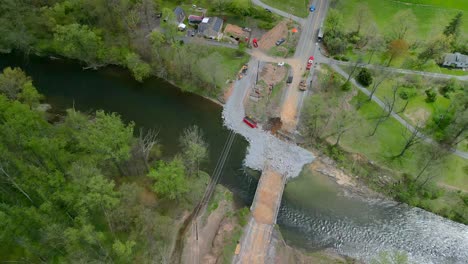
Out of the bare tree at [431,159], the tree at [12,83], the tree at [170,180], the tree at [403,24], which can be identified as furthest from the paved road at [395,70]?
the tree at [12,83]

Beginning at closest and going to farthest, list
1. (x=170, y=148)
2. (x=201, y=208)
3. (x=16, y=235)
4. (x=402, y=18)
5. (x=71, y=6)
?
(x=16, y=235) < (x=201, y=208) < (x=170, y=148) < (x=71, y=6) < (x=402, y=18)

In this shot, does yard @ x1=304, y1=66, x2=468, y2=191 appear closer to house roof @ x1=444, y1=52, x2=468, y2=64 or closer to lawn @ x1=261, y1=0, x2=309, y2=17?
house roof @ x1=444, y1=52, x2=468, y2=64

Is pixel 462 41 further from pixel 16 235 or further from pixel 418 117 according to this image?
pixel 16 235

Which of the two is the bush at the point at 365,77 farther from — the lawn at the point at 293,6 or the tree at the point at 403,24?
the lawn at the point at 293,6

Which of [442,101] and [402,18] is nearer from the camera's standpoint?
[442,101]

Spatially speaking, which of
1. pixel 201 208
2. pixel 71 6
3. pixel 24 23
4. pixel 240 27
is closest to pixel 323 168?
pixel 201 208

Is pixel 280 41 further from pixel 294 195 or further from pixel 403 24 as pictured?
pixel 294 195

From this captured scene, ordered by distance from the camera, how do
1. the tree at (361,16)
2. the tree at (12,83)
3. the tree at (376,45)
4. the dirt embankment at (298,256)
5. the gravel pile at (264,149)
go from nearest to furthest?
the dirt embankment at (298,256) < the tree at (12,83) < the gravel pile at (264,149) < the tree at (376,45) < the tree at (361,16)
